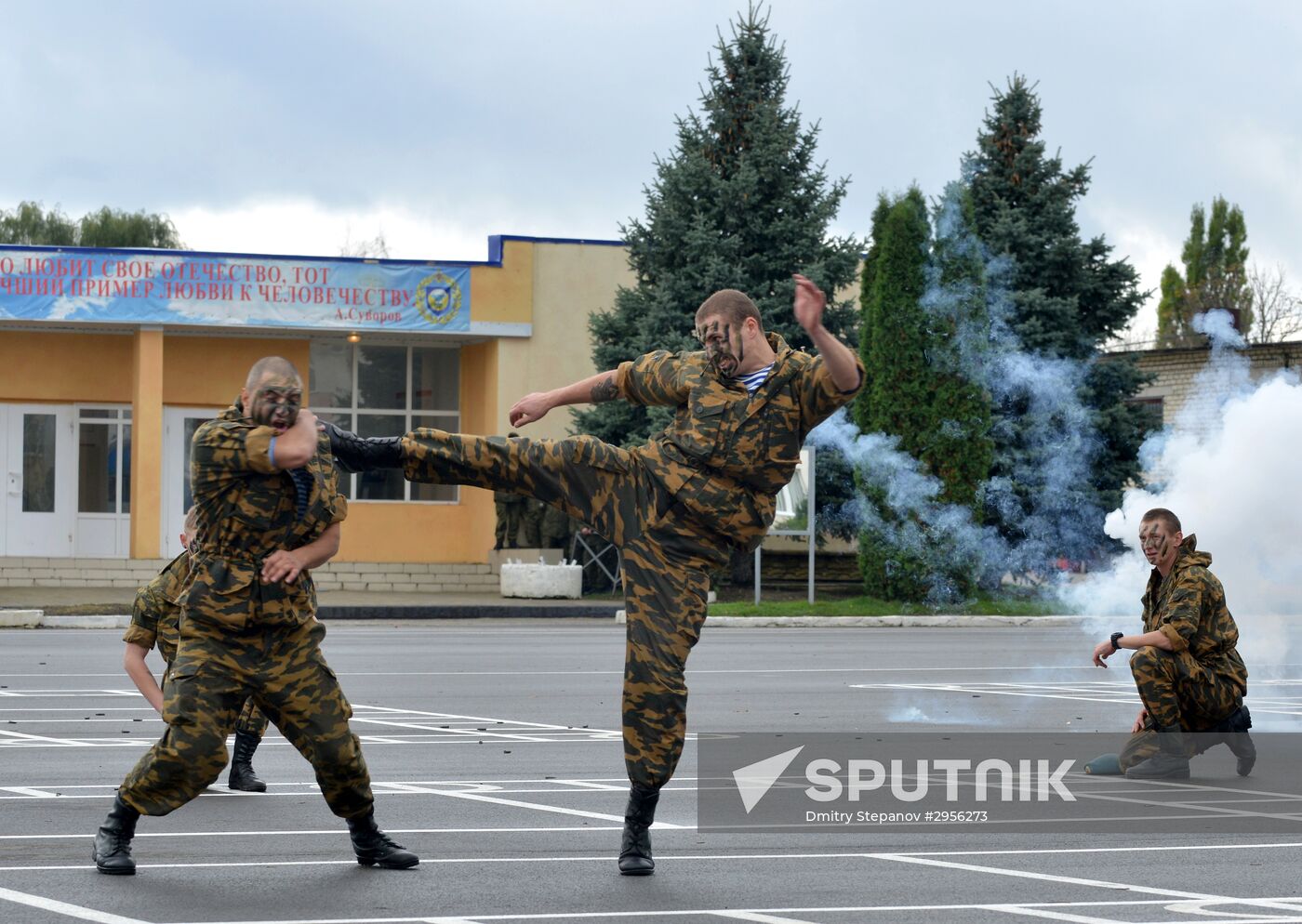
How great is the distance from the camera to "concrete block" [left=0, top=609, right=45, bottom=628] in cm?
2527

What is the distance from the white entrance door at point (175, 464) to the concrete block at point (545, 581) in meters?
7.73

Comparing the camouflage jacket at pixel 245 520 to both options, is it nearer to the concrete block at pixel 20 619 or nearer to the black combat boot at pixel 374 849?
the black combat boot at pixel 374 849

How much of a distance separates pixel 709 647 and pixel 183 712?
15485mm

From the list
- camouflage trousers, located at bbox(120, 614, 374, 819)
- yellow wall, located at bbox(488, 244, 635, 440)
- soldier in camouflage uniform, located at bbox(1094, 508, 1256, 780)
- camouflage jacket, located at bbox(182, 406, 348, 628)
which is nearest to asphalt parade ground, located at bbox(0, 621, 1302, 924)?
soldier in camouflage uniform, located at bbox(1094, 508, 1256, 780)

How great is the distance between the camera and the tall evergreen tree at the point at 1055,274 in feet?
109

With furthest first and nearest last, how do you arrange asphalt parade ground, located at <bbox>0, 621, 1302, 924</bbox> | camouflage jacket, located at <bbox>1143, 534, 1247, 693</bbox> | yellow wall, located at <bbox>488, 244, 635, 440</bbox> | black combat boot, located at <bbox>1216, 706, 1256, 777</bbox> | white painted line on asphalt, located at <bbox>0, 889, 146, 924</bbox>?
1. yellow wall, located at <bbox>488, 244, 635, 440</bbox>
2. black combat boot, located at <bbox>1216, 706, 1256, 777</bbox>
3. camouflage jacket, located at <bbox>1143, 534, 1247, 693</bbox>
4. asphalt parade ground, located at <bbox>0, 621, 1302, 924</bbox>
5. white painted line on asphalt, located at <bbox>0, 889, 146, 924</bbox>

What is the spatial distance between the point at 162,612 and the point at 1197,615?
5863 millimetres

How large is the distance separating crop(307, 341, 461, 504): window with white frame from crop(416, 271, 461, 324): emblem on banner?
8.02 ft

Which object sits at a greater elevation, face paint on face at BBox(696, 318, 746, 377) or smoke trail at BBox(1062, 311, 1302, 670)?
face paint on face at BBox(696, 318, 746, 377)

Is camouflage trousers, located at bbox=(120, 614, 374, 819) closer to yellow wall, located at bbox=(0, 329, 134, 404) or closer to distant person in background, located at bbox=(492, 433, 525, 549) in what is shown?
distant person in background, located at bbox=(492, 433, 525, 549)

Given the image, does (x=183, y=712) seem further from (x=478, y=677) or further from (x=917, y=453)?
(x=917, y=453)

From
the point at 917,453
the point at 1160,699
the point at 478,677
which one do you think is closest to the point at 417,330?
the point at 917,453

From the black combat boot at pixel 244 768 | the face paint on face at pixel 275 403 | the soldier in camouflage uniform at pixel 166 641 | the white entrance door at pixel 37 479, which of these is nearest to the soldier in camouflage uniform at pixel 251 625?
the face paint on face at pixel 275 403

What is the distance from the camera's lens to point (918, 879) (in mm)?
6852
